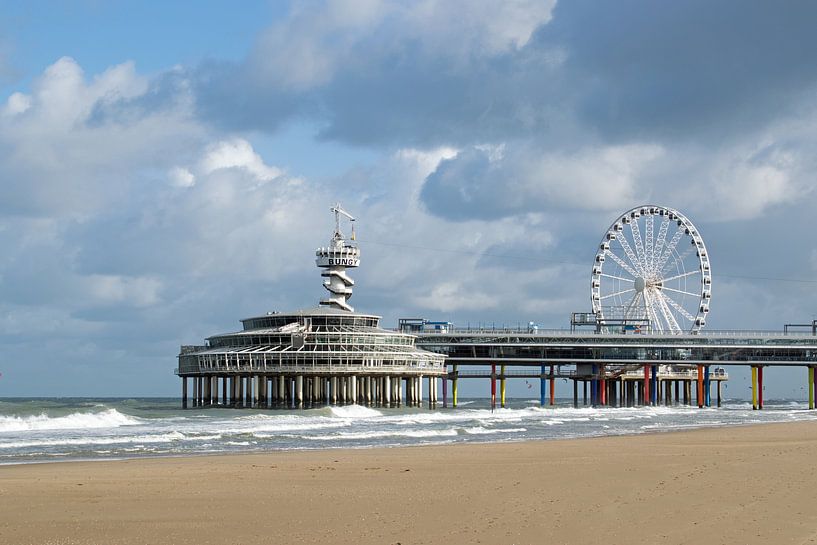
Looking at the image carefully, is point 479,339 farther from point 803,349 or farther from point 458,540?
point 458,540

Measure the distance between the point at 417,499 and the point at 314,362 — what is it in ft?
197

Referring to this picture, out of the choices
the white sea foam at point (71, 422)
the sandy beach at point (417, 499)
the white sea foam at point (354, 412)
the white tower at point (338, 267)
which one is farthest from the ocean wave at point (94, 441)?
the white tower at point (338, 267)

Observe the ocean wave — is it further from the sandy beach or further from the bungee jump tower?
the bungee jump tower

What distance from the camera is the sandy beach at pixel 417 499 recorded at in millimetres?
14266

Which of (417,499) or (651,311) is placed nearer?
(417,499)

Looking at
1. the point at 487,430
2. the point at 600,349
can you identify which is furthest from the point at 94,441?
the point at 600,349

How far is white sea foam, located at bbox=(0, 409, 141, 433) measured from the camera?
1977 inches

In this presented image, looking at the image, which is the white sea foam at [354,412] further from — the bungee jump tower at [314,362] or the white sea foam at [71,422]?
the white sea foam at [71,422]

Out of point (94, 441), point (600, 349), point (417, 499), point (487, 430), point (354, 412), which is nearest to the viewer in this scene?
point (417, 499)

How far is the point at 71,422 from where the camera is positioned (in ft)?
187

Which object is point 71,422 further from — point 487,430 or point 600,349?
point 600,349

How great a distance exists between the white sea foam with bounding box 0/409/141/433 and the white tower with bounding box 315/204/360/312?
33384 mm

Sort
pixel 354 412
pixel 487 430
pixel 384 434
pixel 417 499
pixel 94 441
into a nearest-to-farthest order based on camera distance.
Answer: pixel 417 499, pixel 94 441, pixel 384 434, pixel 487 430, pixel 354 412

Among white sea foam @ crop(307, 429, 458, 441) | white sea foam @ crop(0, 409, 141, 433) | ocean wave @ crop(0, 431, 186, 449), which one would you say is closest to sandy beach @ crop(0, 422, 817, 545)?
ocean wave @ crop(0, 431, 186, 449)
